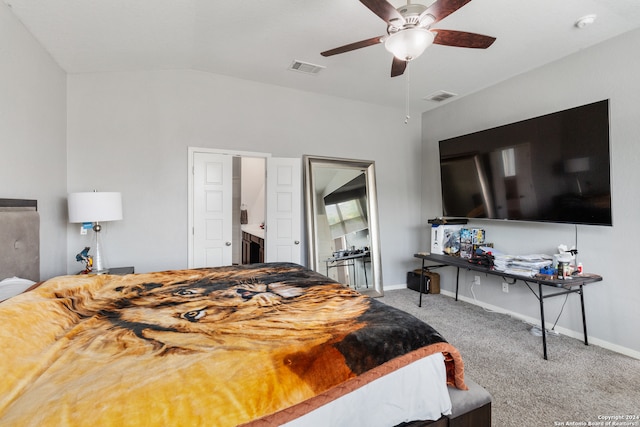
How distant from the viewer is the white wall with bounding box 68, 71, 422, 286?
10.4ft

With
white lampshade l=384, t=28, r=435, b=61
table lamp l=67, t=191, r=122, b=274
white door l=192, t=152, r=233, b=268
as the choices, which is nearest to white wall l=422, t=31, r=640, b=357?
white lampshade l=384, t=28, r=435, b=61

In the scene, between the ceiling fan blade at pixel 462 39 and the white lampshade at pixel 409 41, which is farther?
the ceiling fan blade at pixel 462 39

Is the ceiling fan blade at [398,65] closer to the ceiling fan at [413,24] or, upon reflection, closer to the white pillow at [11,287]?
the ceiling fan at [413,24]

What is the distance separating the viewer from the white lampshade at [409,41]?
1.80 metres

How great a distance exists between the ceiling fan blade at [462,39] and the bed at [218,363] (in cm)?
177

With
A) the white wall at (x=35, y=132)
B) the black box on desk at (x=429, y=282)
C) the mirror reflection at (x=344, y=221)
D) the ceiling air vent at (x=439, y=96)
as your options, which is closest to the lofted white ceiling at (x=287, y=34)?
the white wall at (x=35, y=132)

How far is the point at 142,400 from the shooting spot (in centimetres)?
83

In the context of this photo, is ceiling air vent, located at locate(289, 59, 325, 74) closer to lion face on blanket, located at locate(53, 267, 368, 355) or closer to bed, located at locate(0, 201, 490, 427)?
lion face on blanket, located at locate(53, 267, 368, 355)

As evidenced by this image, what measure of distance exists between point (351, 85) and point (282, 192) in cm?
167

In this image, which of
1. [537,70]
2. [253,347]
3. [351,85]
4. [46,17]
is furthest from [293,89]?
[253,347]

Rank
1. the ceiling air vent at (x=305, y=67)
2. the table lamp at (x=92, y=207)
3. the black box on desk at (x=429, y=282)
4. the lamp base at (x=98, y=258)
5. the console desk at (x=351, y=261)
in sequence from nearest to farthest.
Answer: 1. the table lamp at (x=92, y=207)
2. the lamp base at (x=98, y=258)
3. the ceiling air vent at (x=305, y=67)
4. the console desk at (x=351, y=261)
5. the black box on desk at (x=429, y=282)

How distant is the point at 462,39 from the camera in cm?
202

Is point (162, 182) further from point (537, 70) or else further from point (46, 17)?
point (537, 70)

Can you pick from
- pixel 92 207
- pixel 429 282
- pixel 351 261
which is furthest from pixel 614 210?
pixel 92 207
